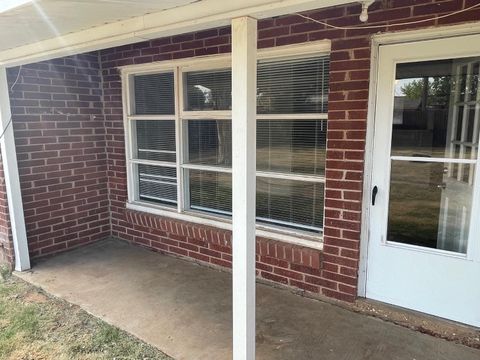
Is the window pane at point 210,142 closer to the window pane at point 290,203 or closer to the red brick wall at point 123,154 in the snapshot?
the window pane at point 290,203

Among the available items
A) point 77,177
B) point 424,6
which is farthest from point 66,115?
point 424,6

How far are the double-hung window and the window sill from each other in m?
0.05

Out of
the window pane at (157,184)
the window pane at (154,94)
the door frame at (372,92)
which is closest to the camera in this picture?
the door frame at (372,92)

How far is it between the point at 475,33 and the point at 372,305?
6.79 ft

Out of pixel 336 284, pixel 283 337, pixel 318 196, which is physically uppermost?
pixel 318 196

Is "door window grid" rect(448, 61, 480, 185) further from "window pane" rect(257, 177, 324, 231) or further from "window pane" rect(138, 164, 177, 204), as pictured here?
"window pane" rect(138, 164, 177, 204)

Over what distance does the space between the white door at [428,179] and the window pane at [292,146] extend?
18.3 inches

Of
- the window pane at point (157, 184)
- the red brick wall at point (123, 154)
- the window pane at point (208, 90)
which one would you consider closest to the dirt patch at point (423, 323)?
the red brick wall at point (123, 154)

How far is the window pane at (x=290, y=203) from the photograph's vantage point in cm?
318

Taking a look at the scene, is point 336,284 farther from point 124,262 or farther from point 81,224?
point 81,224

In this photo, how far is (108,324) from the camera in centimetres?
283

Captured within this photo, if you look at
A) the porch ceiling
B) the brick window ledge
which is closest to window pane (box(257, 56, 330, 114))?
the brick window ledge

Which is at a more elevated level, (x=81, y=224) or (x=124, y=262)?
(x=81, y=224)

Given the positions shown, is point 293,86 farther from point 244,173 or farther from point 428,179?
point 244,173
